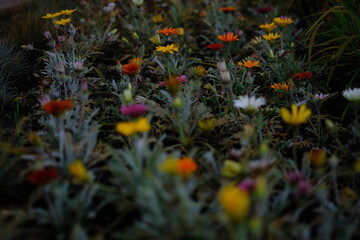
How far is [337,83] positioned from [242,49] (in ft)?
2.42

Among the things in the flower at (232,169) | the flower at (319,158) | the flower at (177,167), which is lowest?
the flower at (177,167)

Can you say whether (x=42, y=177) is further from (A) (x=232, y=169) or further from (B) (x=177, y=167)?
(A) (x=232, y=169)

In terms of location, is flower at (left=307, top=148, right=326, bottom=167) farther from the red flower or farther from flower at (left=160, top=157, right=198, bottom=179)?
the red flower

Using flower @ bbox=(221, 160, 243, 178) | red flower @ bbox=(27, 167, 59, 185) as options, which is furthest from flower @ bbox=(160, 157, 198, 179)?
red flower @ bbox=(27, 167, 59, 185)

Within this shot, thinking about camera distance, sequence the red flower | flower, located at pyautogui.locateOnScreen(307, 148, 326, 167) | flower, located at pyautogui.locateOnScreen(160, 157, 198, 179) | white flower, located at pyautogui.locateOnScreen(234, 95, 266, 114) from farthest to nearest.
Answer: white flower, located at pyautogui.locateOnScreen(234, 95, 266, 114) → flower, located at pyautogui.locateOnScreen(307, 148, 326, 167) → the red flower → flower, located at pyautogui.locateOnScreen(160, 157, 198, 179)

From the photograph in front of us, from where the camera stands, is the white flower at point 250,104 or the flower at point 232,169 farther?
the white flower at point 250,104

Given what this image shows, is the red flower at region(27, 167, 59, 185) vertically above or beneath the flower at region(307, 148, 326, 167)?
beneath

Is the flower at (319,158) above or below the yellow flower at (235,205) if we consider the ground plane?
above

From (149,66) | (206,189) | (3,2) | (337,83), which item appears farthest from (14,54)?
(337,83)

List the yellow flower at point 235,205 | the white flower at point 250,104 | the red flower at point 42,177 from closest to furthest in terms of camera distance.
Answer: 1. the yellow flower at point 235,205
2. the red flower at point 42,177
3. the white flower at point 250,104

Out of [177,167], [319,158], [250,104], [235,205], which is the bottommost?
[235,205]

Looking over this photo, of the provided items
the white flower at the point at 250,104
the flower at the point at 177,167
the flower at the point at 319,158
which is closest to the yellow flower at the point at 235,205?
the flower at the point at 177,167

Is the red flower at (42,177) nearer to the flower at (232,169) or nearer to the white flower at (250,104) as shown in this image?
the flower at (232,169)

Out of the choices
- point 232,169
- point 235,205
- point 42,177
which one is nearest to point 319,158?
point 232,169
